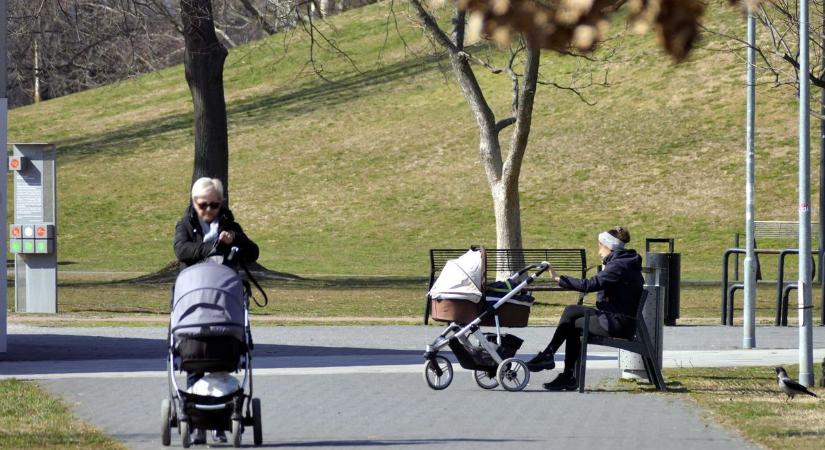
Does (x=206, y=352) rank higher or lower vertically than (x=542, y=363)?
higher

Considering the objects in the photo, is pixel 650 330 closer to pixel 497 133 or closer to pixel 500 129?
pixel 497 133

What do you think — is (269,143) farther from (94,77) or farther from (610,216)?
(94,77)

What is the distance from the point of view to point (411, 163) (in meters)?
46.9

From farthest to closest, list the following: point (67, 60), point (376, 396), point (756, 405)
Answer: point (67, 60)
point (376, 396)
point (756, 405)

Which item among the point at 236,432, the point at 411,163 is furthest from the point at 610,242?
the point at 411,163

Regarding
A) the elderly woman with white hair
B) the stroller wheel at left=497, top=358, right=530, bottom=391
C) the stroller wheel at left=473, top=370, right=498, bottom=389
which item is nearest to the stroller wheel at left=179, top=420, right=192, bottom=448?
the elderly woman with white hair

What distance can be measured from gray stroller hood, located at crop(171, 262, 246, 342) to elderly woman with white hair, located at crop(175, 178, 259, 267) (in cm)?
33

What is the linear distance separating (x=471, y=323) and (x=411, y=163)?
3581 cm

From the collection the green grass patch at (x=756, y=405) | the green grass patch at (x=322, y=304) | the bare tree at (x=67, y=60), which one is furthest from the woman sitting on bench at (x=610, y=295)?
the bare tree at (x=67, y=60)

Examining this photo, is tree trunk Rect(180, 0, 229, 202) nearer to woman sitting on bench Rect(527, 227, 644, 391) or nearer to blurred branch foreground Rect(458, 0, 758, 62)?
woman sitting on bench Rect(527, 227, 644, 391)

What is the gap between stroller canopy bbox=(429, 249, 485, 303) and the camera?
11.2 meters

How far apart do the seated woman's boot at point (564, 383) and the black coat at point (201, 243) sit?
367cm

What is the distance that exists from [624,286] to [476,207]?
1215 inches

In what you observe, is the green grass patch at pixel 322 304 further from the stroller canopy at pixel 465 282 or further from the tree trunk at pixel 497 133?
the stroller canopy at pixel 465 282
